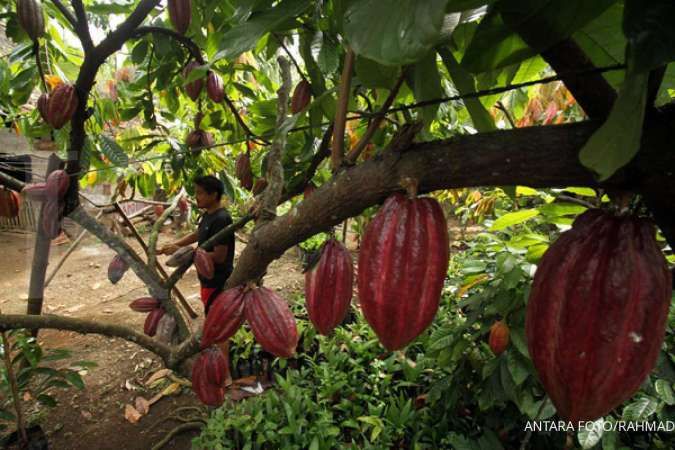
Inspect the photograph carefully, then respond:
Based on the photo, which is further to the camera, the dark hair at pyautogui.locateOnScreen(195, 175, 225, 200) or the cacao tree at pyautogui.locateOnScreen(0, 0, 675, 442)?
the dark hair at pyautogui.locateOnScreen(195, 175, 225, 200)

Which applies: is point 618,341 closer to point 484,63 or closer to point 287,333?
point 484,63

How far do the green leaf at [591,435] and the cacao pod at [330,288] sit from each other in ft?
A: 3.59

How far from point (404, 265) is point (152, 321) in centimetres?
120

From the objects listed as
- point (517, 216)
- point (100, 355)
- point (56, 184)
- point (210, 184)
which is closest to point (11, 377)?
point (56, 184)

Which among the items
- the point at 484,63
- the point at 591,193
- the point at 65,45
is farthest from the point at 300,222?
the point at 65,45

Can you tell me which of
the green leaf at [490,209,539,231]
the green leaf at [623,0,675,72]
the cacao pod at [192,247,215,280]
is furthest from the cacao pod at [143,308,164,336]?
the green leaf at [623,0,675,72]

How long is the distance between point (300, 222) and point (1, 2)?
1436 mm

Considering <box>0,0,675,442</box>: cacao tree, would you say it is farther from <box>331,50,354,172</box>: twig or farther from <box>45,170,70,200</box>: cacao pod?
<box>45,170,70,200</box>: cacao pod

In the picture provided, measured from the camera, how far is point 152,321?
130 cm

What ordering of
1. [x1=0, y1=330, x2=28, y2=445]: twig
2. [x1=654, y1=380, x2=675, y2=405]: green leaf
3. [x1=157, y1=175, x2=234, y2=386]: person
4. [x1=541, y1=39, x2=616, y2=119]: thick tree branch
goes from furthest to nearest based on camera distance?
[x1=157, y1=175, x2=234, y2=386]: person < [x1=0, y1=330, x2=28, y2=445]: twig < [x1=654, y1=380, x2=675, y2=405]: green leaf < [x1=541, y1=39, x2=616, y2=119]: thick tree branch

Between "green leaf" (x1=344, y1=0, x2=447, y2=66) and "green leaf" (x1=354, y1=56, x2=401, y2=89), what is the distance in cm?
26

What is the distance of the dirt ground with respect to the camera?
80.4 inches

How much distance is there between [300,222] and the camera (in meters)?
0.55

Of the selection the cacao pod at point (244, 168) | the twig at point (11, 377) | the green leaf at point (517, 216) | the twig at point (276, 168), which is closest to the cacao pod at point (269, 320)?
the twig at point (276, 168)
